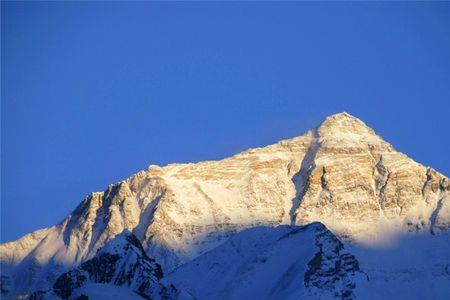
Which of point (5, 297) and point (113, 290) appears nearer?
Answer: point (5, 297)

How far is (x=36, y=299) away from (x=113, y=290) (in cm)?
934

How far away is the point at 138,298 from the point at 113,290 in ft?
13.3

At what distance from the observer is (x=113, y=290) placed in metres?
195

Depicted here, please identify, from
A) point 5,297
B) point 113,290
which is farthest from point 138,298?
point 5,297

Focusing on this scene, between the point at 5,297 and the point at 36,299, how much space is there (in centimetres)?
1861

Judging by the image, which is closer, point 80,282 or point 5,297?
point 5,297

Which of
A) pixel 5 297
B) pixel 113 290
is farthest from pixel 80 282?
pixel 5 297

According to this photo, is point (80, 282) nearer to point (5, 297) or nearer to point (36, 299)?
point (36, 299)

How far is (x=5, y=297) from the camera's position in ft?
563

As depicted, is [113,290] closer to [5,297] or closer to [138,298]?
[138,298]

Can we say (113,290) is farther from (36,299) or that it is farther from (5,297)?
(5,297)

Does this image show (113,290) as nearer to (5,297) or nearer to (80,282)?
(80,282)

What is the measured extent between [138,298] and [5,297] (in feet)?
94.2

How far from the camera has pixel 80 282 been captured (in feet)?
653
